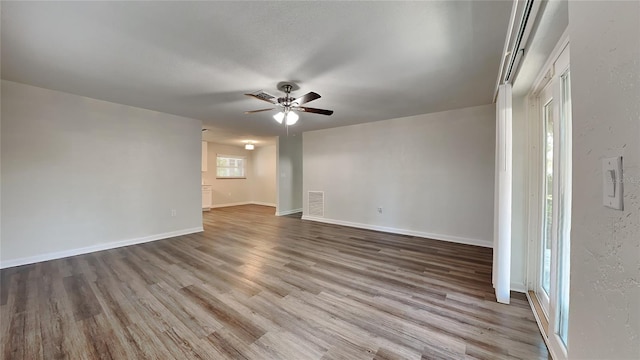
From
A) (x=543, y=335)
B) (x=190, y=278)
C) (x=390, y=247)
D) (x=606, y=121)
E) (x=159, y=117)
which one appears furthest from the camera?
(x=159, y=117)

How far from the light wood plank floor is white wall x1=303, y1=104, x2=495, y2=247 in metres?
0.79

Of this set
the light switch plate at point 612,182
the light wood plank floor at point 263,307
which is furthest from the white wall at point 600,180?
the light wood plank floor at point 263,307

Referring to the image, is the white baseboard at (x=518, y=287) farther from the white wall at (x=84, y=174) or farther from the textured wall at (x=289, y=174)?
the textured wall at (x=289, y=174)

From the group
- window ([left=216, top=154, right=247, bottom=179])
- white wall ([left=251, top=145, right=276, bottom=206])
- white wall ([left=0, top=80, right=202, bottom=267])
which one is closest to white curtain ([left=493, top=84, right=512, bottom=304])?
white wall ([left=0, top=80, right=202, bottom=267])

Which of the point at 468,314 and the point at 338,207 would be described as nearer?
the point at 468,314

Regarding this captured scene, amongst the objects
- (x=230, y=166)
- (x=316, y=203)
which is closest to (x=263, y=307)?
(x=316, y=203)

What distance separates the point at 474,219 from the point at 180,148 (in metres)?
5.47

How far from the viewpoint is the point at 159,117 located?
4191mm

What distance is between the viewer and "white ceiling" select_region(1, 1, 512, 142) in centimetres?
159

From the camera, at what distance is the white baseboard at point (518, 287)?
2344 mm

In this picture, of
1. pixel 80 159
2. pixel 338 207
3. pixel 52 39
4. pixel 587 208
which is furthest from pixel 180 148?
pixel 587 208

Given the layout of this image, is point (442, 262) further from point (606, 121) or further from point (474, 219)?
point (606, 121)

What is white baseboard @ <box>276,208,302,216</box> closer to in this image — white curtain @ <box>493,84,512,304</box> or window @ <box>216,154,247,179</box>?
window @ <box>216,154,247,179</box>

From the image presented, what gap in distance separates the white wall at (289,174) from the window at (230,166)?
8.71ft
